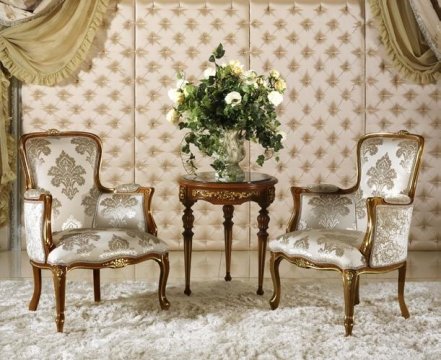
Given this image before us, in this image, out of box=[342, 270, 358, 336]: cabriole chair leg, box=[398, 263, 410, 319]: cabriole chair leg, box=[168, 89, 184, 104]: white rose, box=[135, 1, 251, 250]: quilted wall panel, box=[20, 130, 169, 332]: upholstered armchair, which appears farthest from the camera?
box=[135, 1, 251, 250]: quilted wall panel

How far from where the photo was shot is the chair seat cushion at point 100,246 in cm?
321

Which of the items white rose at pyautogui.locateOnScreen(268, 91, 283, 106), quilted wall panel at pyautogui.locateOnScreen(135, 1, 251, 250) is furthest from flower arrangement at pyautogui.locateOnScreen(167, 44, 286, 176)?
quilted wall panel at pyautogui.locateOnScreen(135, 1, 251, 250)

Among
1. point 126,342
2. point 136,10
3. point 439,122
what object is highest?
point 136,10

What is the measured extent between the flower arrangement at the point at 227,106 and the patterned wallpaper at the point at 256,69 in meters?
1.35

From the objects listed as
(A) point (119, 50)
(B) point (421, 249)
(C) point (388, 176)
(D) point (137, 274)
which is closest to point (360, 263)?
(C) point (388, 176)

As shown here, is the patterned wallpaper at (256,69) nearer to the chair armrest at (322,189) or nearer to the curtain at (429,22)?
the curtain at (429,22)

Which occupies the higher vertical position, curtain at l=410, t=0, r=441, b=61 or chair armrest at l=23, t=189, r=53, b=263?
curtain at l=410, t=0, r=441, b=61

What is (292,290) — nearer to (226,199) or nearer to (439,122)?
(226,199)

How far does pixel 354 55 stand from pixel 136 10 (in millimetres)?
1594

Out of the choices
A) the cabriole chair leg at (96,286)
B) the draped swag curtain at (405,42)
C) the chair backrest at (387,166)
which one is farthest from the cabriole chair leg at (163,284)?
the draped swag curtain at (405,42)

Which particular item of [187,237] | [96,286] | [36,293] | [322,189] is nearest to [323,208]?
[322,189]

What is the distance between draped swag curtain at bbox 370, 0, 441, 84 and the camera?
4.86 metres

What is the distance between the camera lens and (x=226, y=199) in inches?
141

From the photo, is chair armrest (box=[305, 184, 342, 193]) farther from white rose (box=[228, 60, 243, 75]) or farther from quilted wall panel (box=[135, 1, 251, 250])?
quilted wall panel (box=[135, 1, 251, 250])
